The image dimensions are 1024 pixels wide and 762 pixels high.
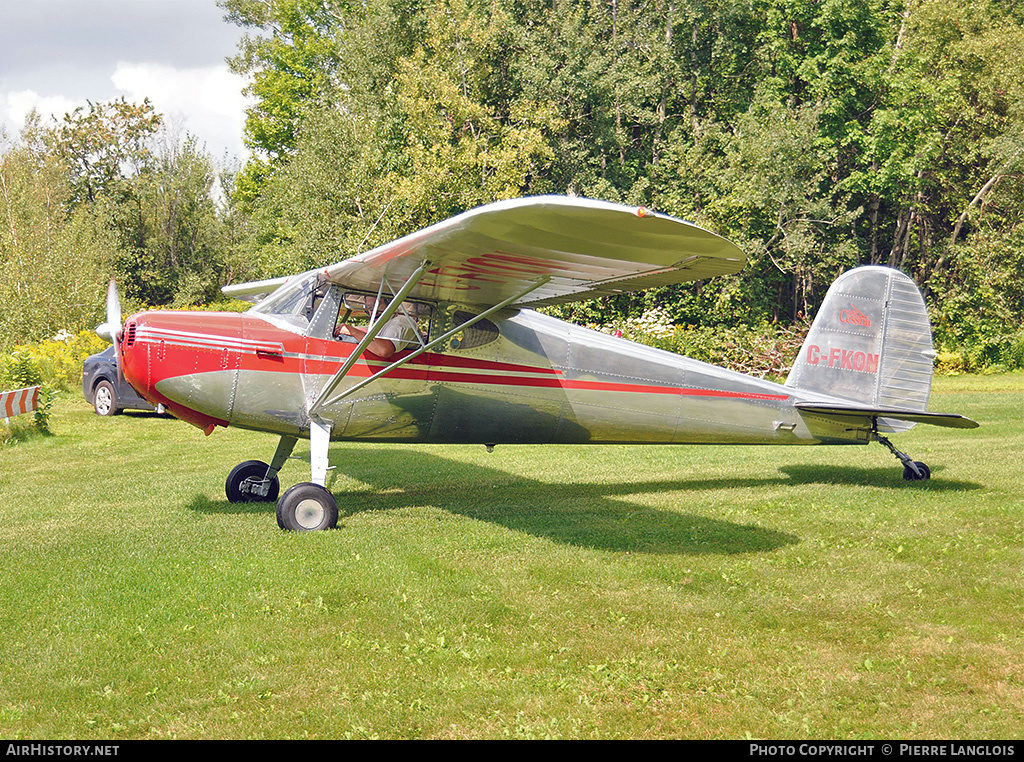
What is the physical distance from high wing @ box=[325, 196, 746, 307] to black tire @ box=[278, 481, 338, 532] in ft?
6.79

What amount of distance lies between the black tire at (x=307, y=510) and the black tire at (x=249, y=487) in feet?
5.39

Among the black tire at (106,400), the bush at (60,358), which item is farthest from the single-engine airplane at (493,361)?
the bush at (60,358)

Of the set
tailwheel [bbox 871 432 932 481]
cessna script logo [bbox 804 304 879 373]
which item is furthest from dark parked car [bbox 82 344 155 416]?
tailwheel [bbox 871 432 932 481]

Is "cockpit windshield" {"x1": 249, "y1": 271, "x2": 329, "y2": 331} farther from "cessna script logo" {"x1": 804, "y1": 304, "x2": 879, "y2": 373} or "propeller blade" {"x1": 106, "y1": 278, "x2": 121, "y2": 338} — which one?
"cessna script logo" {"x1": 804, "y1": 304, "x2": 879, "y2": 373}

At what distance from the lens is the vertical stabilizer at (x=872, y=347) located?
31.9ft

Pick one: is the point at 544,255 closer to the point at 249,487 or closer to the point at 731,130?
the point at 249,487

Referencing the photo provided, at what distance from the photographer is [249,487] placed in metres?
9.09

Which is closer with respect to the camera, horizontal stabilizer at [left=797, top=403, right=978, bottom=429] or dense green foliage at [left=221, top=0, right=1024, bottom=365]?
horizontal stabilizer at [left=797, top=403, right=978, bottom=429]

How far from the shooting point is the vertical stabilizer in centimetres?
973

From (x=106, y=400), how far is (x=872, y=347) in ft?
47.5

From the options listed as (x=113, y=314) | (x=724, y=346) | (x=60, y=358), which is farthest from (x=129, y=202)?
(x=113, y=314)

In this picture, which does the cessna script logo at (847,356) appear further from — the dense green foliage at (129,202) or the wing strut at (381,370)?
the dense green foliage at (129,202)
